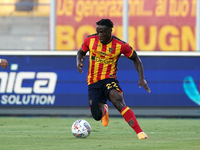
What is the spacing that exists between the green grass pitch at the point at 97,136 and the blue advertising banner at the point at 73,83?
0.86m

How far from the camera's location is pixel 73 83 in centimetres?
1138

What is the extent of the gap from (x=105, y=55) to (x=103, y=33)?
39 centimetres

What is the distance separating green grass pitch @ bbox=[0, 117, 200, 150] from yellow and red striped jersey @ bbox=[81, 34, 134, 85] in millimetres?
946

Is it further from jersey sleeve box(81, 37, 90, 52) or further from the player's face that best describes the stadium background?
the player's face

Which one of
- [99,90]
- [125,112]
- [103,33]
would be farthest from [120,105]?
[103,33]

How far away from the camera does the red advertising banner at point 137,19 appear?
12289 millimetres

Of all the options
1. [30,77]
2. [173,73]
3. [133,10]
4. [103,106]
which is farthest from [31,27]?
[103,106]

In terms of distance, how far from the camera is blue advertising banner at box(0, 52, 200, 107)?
1128cm

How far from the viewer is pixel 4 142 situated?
21.7 ft


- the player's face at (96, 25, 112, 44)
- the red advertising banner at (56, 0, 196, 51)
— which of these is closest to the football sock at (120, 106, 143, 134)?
the player's face at (96, 25, 112, 44)

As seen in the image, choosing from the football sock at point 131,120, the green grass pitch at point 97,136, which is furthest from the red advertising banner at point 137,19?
the football sock at point 131,120

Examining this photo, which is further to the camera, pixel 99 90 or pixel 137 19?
pixel 137 19

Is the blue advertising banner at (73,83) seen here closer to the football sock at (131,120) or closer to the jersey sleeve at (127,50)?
the jersey sleeve at (127,50)

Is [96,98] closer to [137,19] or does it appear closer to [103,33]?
[103,33]
